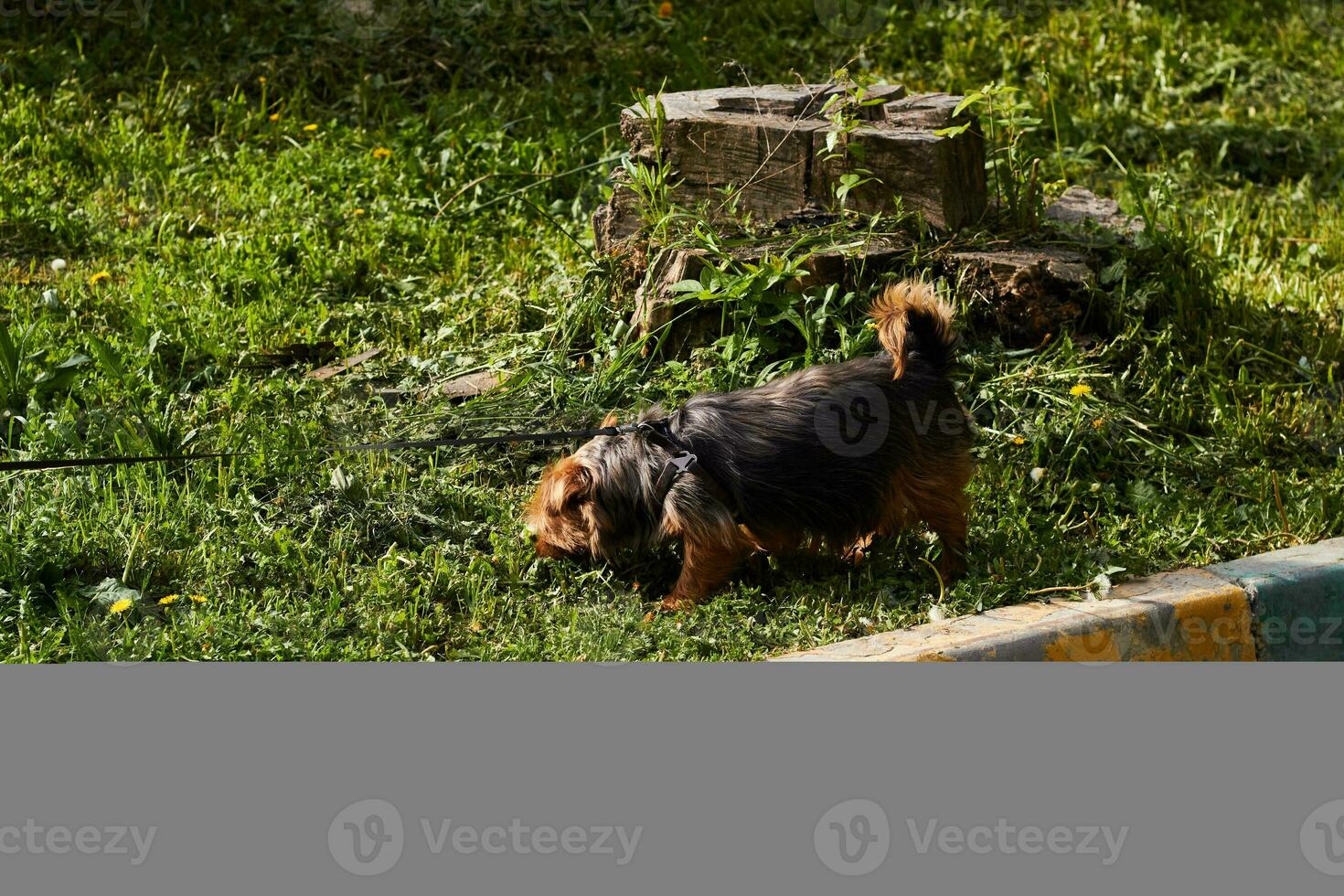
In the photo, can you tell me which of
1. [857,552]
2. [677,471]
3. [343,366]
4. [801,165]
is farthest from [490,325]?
[857,552]

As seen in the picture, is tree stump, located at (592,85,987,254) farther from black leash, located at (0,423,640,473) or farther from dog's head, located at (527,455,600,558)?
dog's head, located at (527,455,600,558)

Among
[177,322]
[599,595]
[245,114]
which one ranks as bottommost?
[599,595]

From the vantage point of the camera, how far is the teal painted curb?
174 inches

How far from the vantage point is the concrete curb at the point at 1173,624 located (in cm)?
401

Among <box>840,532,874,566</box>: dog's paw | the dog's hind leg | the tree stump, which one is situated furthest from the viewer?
the tree stump

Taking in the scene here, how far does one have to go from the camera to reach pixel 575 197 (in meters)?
7.32

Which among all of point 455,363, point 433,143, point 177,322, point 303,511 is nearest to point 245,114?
point 433,143

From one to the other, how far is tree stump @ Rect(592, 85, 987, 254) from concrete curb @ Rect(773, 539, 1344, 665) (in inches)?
77.3

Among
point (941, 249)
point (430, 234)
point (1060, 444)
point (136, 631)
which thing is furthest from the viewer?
point (430, 234)

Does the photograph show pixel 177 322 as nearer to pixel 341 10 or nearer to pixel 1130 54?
pixel 341 10

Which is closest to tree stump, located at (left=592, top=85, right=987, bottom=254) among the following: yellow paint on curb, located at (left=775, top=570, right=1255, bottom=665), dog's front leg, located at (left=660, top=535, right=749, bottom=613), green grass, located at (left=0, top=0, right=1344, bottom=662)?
green grass, located at (left=0, top=0, right=1344, bottom=662)

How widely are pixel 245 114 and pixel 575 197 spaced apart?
7.33 feet

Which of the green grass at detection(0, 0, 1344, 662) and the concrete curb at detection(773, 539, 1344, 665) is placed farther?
the green grass at detection(0, 0, 1344, 662)

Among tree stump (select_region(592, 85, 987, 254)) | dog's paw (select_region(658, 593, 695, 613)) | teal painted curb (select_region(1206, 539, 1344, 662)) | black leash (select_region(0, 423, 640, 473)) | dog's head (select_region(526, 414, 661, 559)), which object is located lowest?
teal painted curb (select_region(1206, 539, 1344, 662))
